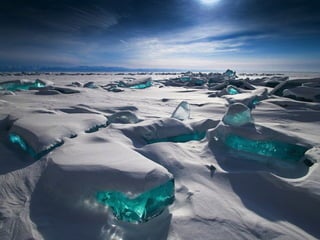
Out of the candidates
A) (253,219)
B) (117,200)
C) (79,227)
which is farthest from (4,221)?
(253,219)

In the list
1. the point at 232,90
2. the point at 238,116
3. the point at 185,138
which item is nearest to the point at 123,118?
the point at 185,138

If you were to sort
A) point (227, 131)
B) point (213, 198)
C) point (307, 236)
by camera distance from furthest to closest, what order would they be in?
1. point (227, 131)
2. point (213, 198)
3. point (307, 236)

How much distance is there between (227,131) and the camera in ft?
6.77

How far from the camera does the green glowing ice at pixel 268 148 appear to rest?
5.79 feet

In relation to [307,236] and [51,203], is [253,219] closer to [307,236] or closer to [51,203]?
[307,236]

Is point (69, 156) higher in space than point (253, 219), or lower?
higher

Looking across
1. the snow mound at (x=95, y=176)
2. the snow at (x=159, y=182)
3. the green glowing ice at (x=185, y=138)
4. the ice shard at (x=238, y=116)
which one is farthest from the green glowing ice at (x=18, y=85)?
the ice shard at (x=238, y=116)

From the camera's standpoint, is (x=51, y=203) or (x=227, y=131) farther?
(x=227, y=131)

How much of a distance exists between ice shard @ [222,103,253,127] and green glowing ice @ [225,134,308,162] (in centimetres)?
22

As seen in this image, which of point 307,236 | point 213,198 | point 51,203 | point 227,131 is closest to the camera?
point 307,236

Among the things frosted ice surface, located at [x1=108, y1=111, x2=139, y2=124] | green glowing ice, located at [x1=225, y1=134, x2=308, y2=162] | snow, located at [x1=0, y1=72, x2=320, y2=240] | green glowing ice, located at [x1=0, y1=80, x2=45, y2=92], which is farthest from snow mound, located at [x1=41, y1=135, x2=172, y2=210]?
green glowing ice, located at [x1=0, y1=80, x2=45, y2=92]

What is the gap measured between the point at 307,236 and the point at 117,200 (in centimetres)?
99

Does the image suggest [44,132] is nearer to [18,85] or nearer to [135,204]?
[135,204]

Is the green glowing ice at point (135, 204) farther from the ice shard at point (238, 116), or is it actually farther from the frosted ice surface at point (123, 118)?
the frosted ice surface at point (123, 118)
